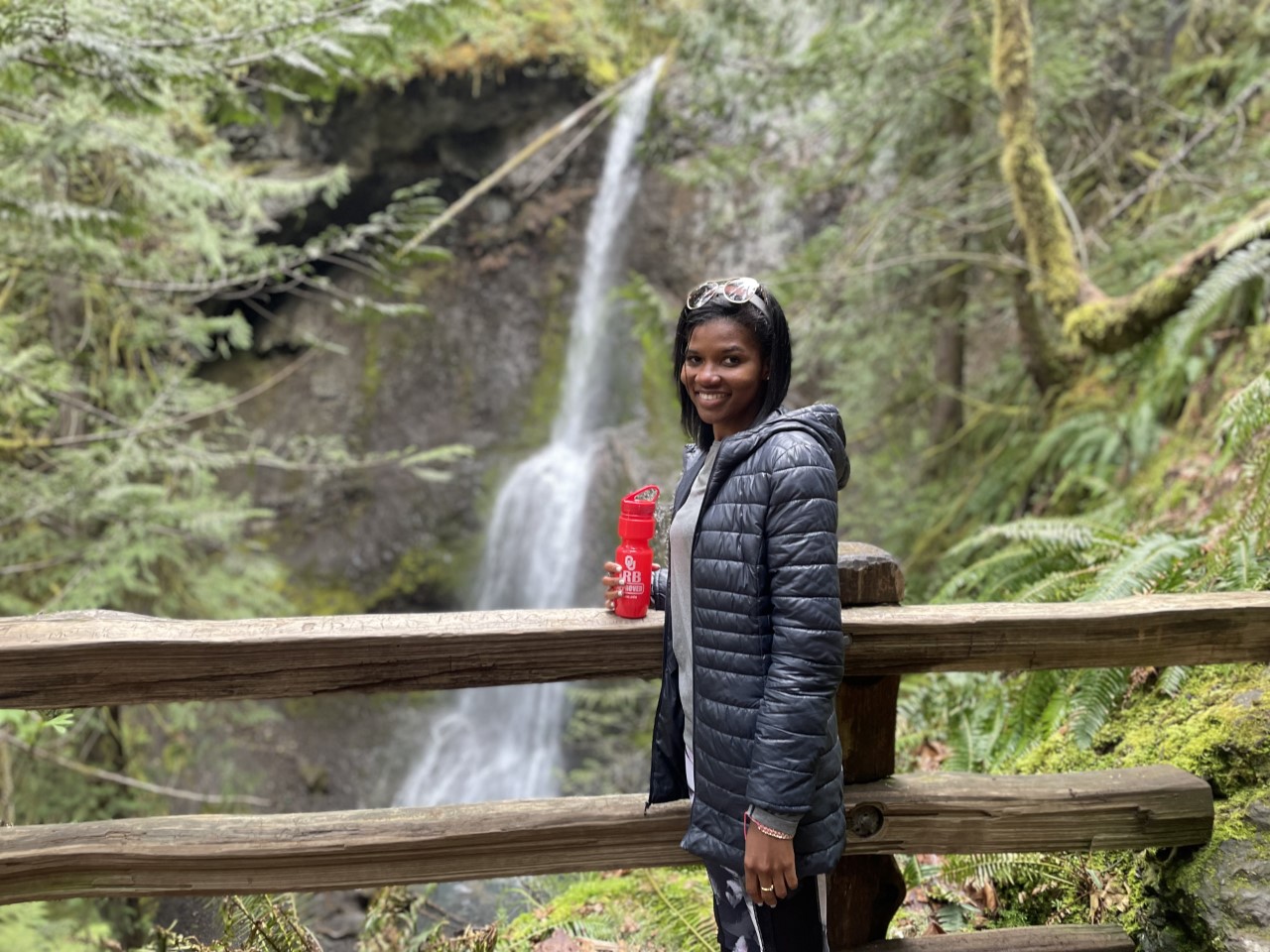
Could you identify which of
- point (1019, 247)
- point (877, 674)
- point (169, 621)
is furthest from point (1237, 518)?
point (1019, 247)

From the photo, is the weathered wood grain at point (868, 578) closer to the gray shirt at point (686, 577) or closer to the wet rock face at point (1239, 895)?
the gray shirt at point (686, 577)

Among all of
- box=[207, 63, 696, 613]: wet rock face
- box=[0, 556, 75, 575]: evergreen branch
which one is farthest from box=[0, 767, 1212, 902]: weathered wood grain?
box=[207, 63, 696, 613]: wet rock face

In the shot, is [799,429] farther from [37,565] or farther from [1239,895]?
[37,565]

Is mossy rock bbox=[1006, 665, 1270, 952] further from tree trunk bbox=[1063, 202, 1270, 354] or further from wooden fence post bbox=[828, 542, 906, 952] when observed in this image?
tree trunk bbox=[1063, 202, 1270, 354]

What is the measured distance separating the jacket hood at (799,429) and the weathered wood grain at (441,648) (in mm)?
495

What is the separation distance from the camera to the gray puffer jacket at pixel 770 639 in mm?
1604

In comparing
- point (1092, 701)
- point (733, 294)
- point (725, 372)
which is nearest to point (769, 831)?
point (725, 372)

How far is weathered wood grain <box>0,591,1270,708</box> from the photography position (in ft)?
5.91

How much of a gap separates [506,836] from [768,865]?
0.73 meters

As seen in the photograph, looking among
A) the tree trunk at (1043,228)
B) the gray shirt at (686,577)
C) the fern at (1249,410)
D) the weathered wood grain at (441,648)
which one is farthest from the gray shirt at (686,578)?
the tree trunk at (1043,228)

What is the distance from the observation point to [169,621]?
1.90 metres

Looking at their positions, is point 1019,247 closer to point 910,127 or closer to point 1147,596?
point 910,127

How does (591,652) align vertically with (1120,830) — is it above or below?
above

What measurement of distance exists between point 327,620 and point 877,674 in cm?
138
